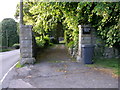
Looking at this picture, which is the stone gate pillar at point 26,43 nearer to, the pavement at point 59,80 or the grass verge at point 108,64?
the pavement at point 59,80

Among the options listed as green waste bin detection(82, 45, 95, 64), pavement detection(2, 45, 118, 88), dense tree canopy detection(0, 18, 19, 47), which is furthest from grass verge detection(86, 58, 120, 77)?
dense tree canopy detection(0, 18, 19, 47)

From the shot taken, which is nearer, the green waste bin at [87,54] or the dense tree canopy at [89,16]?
the dense tree canopy at [89,16]

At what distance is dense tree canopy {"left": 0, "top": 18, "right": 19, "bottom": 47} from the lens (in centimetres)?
2828

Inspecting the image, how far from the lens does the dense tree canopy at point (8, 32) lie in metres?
28.3

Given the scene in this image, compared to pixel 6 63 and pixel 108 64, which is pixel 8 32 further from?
pixel 108 64

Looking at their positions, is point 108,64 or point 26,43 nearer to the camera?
point 108,64

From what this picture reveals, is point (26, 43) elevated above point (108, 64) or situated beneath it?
elevated above

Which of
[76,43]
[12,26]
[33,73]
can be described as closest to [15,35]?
[12,26]

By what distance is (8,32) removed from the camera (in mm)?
28906

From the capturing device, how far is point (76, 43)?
358 inches

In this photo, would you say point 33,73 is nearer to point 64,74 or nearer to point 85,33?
point 64,74

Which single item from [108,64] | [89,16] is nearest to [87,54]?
[108,64]

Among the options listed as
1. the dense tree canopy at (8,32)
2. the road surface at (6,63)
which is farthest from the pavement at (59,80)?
the dense tree canopy at (8,32)

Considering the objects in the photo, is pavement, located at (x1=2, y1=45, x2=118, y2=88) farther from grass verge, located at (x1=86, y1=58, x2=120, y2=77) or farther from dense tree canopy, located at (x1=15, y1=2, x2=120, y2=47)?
dense tree canopy, located at (x1=15, y1=2, x2=120, y2=47)
